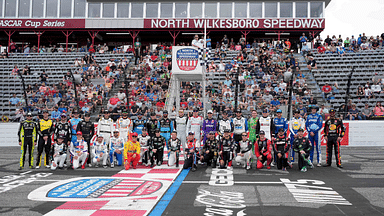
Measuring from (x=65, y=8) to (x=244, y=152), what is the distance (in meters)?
26.0

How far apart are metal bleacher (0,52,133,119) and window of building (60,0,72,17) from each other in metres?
4.36

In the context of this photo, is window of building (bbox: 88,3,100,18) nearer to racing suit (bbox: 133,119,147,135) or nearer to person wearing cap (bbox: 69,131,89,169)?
racing suit (bbox: 133,119,147,135)

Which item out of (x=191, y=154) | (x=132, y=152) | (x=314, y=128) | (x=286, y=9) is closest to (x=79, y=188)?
(x=132, y=152)

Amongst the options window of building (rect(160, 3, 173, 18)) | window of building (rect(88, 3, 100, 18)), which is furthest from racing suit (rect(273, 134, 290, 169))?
window of building (rect(88, 3, 100, 18))

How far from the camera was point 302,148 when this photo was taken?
10719 mm

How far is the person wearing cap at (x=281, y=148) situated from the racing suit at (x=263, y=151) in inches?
8.1

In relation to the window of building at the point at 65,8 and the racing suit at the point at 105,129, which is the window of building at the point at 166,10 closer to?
the window of building at the point at 65,8

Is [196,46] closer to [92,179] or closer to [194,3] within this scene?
[92,179]

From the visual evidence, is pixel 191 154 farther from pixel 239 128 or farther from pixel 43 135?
pixel 43 135

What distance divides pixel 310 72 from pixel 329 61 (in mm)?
2710

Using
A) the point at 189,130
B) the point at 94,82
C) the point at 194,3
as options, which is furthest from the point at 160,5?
the point at 189,130

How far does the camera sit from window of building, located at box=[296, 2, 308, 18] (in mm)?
28688

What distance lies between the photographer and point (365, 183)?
843 centimetres

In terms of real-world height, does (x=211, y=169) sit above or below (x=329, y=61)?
below
